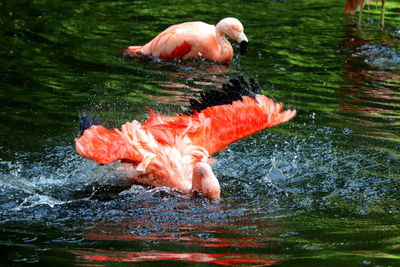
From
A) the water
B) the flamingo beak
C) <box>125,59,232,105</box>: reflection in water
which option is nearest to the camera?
the water

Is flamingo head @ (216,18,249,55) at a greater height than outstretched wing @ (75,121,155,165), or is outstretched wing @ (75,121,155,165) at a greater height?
flamingo head @ (216,18,249,55)

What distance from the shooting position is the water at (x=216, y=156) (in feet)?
14.0

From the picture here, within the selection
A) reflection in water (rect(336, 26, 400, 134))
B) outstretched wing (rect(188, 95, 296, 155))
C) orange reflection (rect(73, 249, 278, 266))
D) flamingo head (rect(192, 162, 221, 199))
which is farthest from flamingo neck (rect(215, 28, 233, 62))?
orange reflection (rect(73, 249, 278, 266))

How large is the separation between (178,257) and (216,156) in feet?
8.57

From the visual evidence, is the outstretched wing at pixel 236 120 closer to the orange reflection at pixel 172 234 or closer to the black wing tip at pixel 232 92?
the black wing tip at pixel 232 92

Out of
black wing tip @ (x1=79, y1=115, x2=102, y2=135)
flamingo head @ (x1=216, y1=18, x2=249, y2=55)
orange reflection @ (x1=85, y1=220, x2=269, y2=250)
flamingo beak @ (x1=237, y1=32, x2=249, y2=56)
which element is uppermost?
flamingo head @ (x1=216, y1=18, x2=249, y2=55)

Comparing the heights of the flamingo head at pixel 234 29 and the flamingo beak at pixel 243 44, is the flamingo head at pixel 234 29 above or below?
above

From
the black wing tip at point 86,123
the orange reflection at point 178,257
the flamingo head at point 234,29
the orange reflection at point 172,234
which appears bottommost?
the orange reflection at point 172,234

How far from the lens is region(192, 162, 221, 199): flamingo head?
17.0 ft

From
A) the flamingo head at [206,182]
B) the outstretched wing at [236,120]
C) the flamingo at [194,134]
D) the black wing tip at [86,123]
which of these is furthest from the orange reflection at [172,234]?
the outstretched wing at [236,120]

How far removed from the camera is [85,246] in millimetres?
4199

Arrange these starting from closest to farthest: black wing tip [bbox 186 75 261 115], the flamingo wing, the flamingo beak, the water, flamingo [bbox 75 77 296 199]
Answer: the water, flamingo [bbox 75 77 296 199], black wing tip [bbox 186 75 261 115], the flamingo beak, the flamingo wing

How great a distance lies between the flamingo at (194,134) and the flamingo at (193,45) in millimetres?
4076

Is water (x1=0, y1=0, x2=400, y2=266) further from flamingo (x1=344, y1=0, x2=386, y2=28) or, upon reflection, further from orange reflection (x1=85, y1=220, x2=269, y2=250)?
flamingo (x1=344, y1=0, x2=386, y2=28)
